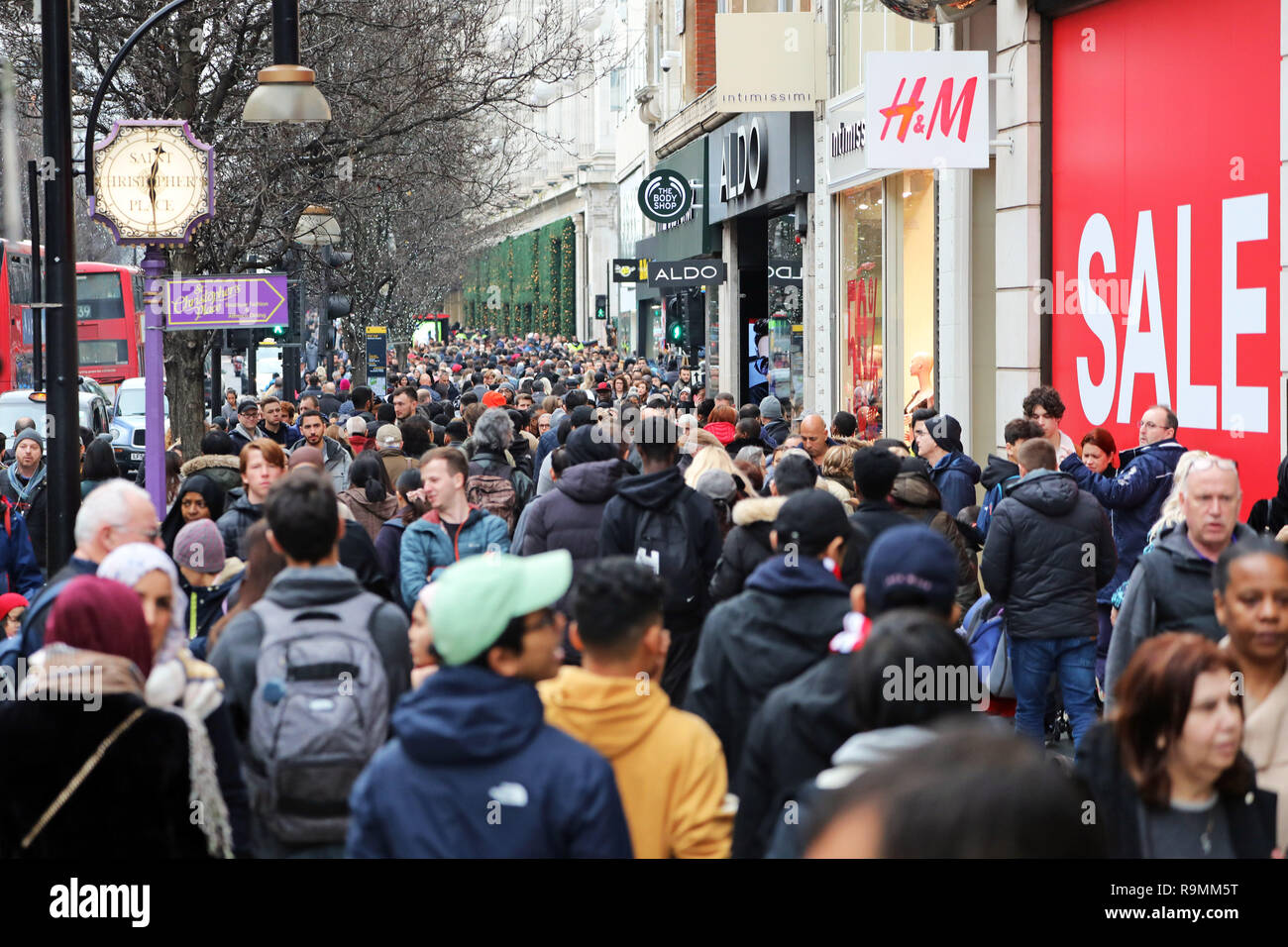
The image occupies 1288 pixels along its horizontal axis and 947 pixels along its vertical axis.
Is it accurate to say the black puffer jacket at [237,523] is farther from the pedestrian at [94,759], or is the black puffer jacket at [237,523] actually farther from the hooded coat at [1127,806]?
the hooded coat at [1127,806]

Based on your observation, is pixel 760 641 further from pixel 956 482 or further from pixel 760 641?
pixel 956 482

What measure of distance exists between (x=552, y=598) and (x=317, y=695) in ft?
3.73

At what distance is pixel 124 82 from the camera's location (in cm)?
1770

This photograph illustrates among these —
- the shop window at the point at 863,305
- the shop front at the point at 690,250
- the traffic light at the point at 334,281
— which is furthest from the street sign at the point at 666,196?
the shop window at the point at 863,305

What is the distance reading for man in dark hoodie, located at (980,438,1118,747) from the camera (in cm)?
812

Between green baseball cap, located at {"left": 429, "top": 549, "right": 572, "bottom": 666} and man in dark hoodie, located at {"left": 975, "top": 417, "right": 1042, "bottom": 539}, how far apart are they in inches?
244

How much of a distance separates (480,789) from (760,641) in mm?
1616

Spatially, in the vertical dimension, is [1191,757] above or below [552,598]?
below

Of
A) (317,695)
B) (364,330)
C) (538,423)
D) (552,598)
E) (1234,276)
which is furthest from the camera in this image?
(364,330)

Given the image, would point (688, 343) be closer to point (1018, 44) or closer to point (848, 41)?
point (848, 41)

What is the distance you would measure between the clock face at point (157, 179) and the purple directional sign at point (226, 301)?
1.57 ft

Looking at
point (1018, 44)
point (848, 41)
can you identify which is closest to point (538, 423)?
point (1018, 44)

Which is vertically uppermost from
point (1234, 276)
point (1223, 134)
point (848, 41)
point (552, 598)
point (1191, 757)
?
point (848, 41)

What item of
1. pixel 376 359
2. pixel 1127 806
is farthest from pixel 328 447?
pixel 376 359
